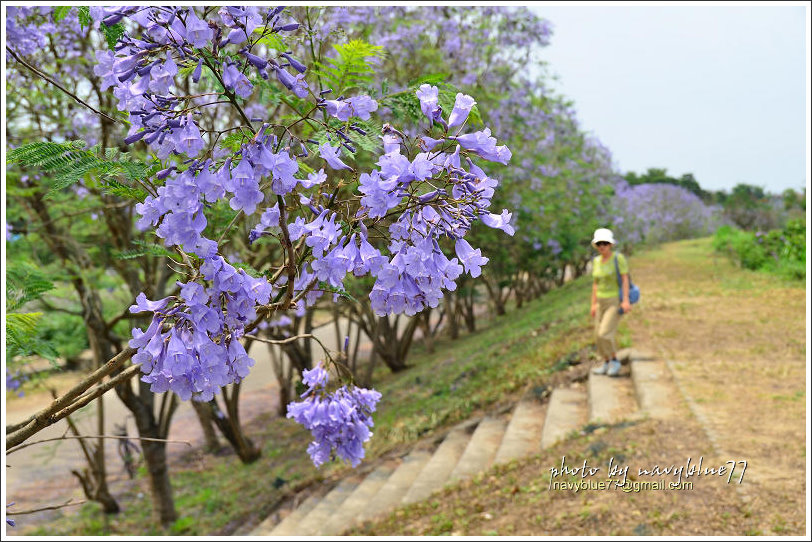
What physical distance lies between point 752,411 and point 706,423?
527 mm

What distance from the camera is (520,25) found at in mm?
9594

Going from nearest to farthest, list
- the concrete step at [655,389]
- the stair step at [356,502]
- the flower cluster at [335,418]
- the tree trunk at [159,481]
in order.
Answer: the flower cluster at [335,418] < the stair step at [356,502] < the concrete step at [655,389] < the tree trunk at [159,481]

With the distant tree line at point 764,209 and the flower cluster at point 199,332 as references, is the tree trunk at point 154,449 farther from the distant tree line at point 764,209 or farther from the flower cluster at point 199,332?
the distant tree line at point 764,209

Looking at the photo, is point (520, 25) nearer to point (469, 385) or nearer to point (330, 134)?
point (469, 385)

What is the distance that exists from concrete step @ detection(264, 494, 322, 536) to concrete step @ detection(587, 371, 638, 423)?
8.82ft

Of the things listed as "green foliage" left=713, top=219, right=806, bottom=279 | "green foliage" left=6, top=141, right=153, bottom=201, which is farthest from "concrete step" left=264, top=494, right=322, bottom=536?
"green foliage" left=713, top=219, right=806, bottom=279

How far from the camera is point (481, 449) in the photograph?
21.1 ft

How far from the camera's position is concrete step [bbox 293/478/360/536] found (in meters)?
5.77

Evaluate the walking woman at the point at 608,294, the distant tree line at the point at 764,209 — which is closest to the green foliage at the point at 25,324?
the walking woman at the point at 608,294

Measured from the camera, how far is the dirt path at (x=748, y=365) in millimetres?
4355

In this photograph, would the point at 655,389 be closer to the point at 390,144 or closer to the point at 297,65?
the point at 390,144

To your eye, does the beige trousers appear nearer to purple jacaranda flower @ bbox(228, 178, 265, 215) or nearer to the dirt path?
the dirt path

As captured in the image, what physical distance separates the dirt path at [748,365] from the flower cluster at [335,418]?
277 centimetres

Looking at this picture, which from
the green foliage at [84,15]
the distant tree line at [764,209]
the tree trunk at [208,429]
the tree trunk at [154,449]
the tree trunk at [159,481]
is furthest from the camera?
the distant tree line at [764,209]
